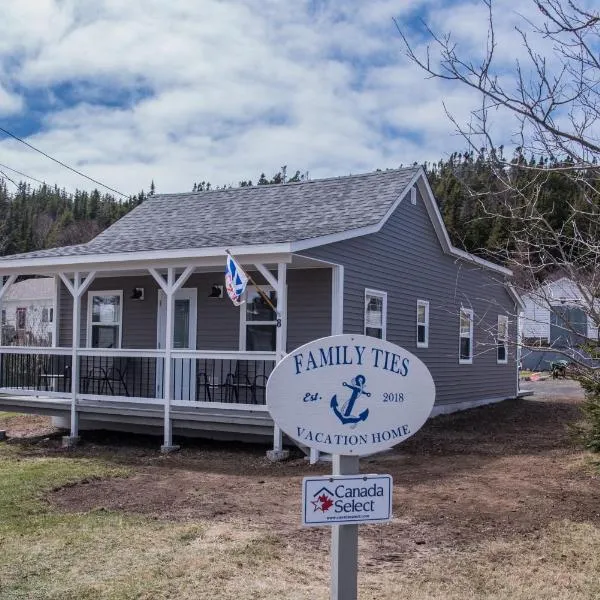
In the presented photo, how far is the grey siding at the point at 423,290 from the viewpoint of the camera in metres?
12.7

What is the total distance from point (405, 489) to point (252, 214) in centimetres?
757

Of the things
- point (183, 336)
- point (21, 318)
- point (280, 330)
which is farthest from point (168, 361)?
point (21, 318)

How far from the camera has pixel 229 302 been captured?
1348 cm

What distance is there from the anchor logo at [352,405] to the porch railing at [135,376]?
26.1 ft

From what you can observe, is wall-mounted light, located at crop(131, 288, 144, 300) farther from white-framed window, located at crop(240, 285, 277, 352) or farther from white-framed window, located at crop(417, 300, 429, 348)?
white-framed window, located at crop(417, 300, 429, 348)

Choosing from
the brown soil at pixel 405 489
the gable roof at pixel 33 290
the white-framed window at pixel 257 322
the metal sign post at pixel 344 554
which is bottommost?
the brown soil at pixel 405 489

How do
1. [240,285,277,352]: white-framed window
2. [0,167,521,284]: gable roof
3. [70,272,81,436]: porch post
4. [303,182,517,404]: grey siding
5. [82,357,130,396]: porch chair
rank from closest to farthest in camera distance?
1. [0,167,521,284]: gable roof
2. [70,272,81,436]: porch post
3. [303,182,517,404]: grey siding
4. [240,285,277,352]: white-framed window
5. [82,357,130,396]: porch chair

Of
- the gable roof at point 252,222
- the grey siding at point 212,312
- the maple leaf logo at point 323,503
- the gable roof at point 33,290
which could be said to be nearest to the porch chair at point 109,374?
the grey siding at point 212,312

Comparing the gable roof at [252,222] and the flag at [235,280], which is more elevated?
the gable roof at [252,222]

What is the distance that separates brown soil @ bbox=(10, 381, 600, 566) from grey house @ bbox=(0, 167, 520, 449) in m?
1.00

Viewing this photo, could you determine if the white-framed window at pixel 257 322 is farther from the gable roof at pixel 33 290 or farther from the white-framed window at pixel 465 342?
the gable roof at pixel 33 290

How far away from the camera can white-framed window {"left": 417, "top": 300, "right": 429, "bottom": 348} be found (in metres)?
15.4

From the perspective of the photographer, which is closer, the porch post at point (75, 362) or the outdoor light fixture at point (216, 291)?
the porch post at point (75, 362)

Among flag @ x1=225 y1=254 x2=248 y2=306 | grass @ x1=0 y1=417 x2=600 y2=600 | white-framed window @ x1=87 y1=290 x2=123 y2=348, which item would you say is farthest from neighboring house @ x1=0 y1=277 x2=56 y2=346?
grass @ x1=0 y1=417 x2=600 y2=600
